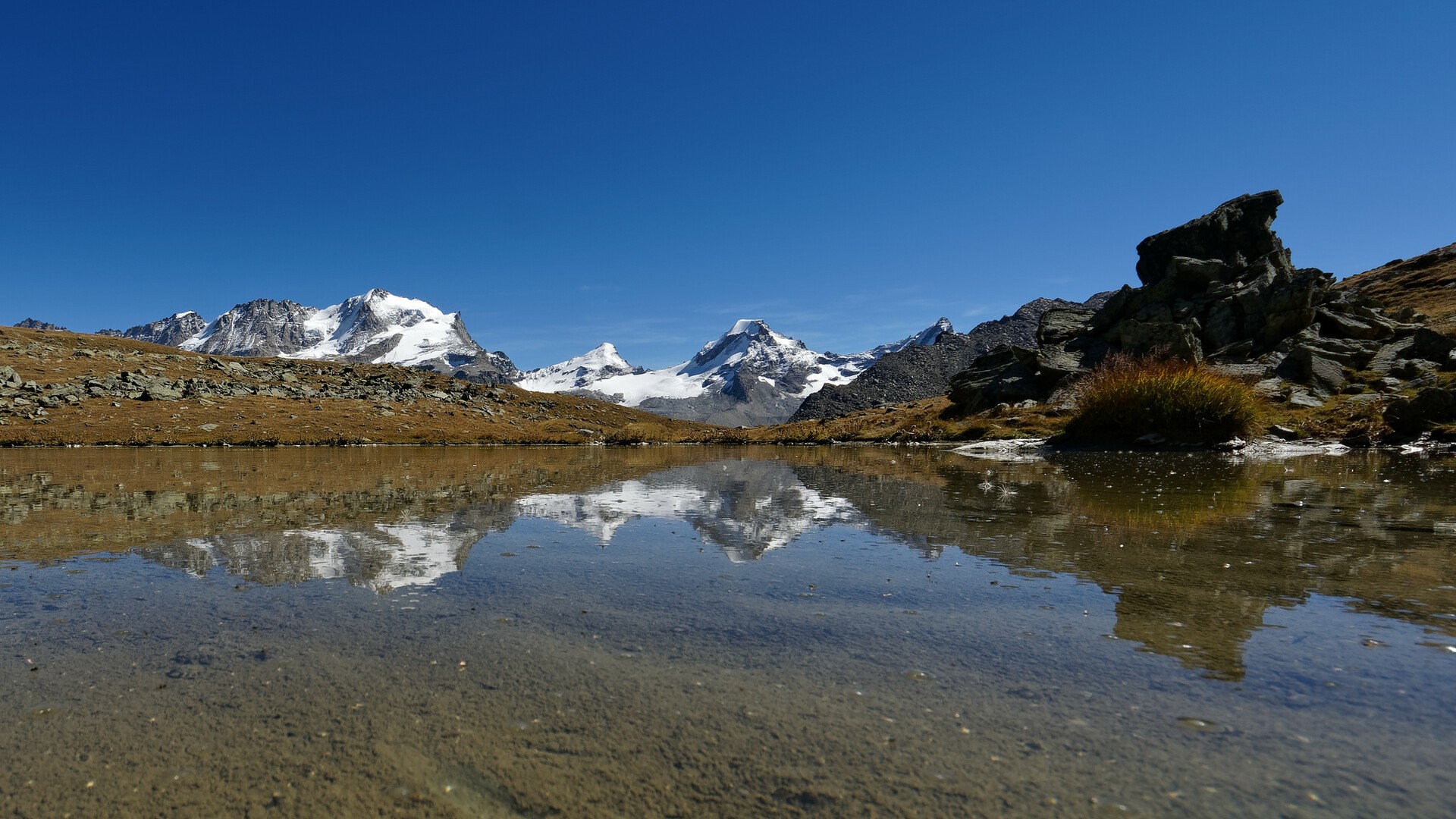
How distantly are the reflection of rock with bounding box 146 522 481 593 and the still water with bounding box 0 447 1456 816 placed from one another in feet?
0.31

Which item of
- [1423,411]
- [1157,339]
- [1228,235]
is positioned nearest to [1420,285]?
[1228,235]

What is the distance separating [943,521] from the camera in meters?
13.8

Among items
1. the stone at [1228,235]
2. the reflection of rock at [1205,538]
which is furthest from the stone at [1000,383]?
the reflection of rock at [1205,538]

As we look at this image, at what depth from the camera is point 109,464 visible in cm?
3097

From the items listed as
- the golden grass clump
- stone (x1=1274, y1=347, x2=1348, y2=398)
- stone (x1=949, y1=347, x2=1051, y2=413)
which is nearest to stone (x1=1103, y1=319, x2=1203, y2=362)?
stone (x1=1274, y1=347, x2=1348, y2=398)

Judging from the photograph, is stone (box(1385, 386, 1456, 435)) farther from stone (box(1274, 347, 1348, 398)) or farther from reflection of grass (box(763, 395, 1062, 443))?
reflection of grass (box(763, 395, 1062, 443))

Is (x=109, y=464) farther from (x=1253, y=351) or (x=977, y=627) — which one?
(x=1253, y=351)

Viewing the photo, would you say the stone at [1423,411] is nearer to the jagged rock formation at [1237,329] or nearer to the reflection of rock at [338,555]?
the jagged rock formation at [1237,329]

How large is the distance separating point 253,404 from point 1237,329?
91.4m

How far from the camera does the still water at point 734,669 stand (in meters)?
3.86

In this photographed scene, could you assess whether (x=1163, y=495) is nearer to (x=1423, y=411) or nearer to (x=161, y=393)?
(x=1423, y=411)

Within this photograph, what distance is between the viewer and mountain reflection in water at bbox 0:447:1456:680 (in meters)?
7.89

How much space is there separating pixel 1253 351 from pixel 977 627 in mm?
59817

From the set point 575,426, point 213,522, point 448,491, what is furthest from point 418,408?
point 213,522
